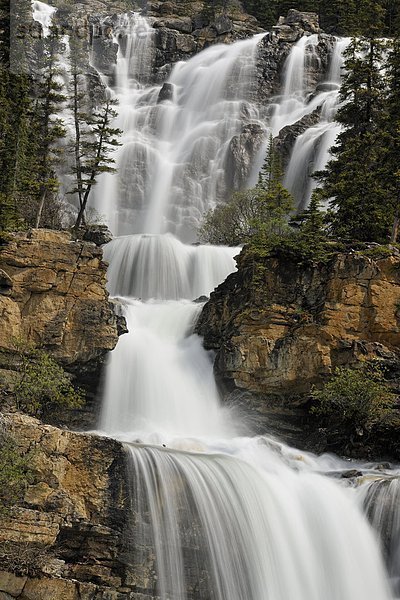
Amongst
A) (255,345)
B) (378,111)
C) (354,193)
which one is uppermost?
(378,111)

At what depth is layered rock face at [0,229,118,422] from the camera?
22.8 meters

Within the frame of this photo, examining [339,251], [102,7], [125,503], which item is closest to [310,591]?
[125,503]

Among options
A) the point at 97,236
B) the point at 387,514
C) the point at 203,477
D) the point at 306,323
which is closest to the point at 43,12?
the point at 97,236

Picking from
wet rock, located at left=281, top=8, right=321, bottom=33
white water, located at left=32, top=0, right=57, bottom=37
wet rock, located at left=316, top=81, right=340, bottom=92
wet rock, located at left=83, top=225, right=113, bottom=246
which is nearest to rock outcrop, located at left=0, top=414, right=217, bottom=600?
wet rock, located at left=83, top=225, right=113, bottom=246

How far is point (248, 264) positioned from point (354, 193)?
598cm

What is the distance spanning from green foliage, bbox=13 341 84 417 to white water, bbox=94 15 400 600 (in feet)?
7.89

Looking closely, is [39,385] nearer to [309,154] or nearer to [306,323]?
[306,323]

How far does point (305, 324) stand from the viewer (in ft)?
80.7

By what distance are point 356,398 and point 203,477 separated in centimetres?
691

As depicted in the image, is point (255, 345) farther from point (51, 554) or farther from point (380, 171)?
point (51, 554)

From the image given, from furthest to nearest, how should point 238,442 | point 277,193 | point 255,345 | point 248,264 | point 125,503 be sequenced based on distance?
point 277,193 → point 248,264 → point 255,345 → point 238,442 → point 125,503

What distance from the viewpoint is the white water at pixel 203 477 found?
16.0 metres

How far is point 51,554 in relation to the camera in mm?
14562

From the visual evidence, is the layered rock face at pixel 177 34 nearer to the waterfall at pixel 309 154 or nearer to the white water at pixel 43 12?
the white water at pixel 43 12
